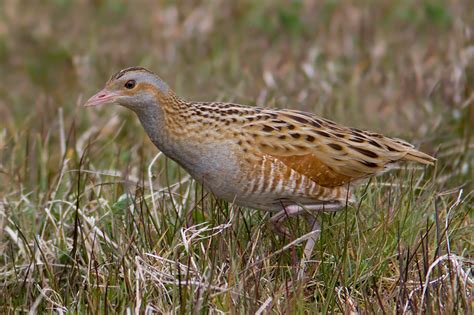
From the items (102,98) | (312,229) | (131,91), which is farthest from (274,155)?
(102,98)

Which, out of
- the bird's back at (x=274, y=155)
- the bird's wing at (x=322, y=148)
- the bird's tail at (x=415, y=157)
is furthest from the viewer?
the bird's tail at (x=415, y=157)

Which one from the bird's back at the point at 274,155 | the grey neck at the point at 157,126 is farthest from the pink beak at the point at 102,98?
the bird's back at the point at 274,155

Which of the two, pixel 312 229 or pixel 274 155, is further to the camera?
pixel 312 229

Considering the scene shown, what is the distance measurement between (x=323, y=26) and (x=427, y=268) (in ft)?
20.6

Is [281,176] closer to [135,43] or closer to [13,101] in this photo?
[13,101]

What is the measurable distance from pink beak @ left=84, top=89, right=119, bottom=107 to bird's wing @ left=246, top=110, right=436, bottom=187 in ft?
2.35

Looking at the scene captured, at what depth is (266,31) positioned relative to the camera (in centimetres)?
1134

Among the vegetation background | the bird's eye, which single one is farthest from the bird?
the vegetation background

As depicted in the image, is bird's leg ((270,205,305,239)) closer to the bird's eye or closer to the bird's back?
the bird's back

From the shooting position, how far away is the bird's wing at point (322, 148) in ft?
18.7

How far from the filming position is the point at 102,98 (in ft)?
18.8

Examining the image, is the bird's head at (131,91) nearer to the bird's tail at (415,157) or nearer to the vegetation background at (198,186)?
the vegetation background at (198,186)

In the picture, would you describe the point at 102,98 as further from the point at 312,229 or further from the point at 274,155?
the point at 312,229

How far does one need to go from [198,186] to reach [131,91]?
87 centimetres
